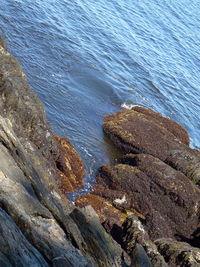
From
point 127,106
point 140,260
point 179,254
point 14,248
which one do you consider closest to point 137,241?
point 179,254

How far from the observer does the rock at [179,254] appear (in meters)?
13.1

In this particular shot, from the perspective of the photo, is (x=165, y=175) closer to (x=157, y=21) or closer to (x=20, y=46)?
(x=20, y=46)

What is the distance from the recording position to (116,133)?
22328 millimetres

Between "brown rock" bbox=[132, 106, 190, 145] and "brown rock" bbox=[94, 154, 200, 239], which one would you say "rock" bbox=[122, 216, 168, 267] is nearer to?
"brown rock" bbox=[94, 154, 200, 239]

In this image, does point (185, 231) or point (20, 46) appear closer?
point (185, 231)

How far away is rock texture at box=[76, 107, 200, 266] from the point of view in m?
13.8

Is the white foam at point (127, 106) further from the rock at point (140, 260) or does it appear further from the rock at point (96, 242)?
the rock at point (140, 260)

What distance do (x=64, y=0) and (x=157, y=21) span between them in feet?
39.7

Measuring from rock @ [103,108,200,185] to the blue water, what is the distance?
A: 0.83 metres

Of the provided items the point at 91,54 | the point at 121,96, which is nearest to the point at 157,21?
the point at 91,54

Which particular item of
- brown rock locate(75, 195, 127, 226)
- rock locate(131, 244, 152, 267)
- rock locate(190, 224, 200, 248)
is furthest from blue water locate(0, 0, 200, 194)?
rock locate(131, 244, 152, 267)

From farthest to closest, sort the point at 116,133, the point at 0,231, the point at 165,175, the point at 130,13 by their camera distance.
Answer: the point at 130,13, the point at 116,133, the point at 165,175, the point at 0,231

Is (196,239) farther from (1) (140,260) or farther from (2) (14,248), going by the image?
(2) (14,248)

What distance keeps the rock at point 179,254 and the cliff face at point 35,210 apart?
283cm
